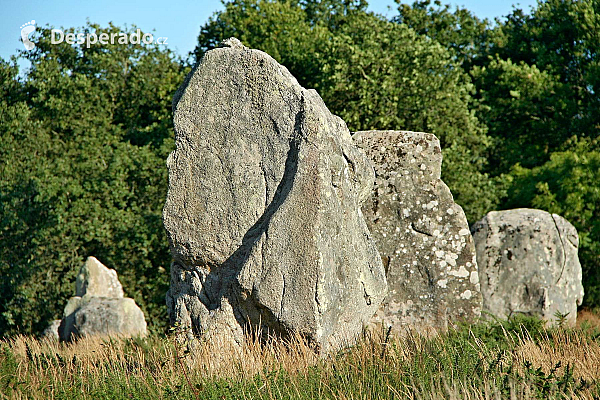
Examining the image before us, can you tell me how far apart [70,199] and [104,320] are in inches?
232

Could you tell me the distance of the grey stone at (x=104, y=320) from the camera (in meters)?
10.8

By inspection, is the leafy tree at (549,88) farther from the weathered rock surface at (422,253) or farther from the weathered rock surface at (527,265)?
the weathered rock surface at (422,253)

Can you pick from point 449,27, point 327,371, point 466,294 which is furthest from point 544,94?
point 327,371

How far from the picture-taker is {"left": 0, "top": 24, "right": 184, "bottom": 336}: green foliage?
15203 millimetres

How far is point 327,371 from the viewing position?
5.79m

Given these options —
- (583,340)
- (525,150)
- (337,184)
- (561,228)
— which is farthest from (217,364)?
(525,150)

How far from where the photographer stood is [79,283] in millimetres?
13094

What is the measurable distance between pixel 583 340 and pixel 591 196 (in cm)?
881

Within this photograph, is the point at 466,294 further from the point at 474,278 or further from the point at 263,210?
the point at 263,210

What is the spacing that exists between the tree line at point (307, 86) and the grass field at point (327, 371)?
8.16 m

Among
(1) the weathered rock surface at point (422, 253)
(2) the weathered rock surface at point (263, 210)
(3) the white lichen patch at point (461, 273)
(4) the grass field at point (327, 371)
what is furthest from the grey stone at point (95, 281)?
(3) the white lichen patch at point (461, 273)

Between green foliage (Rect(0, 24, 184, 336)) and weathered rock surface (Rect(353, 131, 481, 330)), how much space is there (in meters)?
6.46

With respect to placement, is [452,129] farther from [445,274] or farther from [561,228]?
[445,274]

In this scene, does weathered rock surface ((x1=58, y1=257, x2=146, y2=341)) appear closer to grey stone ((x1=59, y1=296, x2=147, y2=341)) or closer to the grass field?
grey stone ((x1=59, y1=296, x2=147, y2=341))
